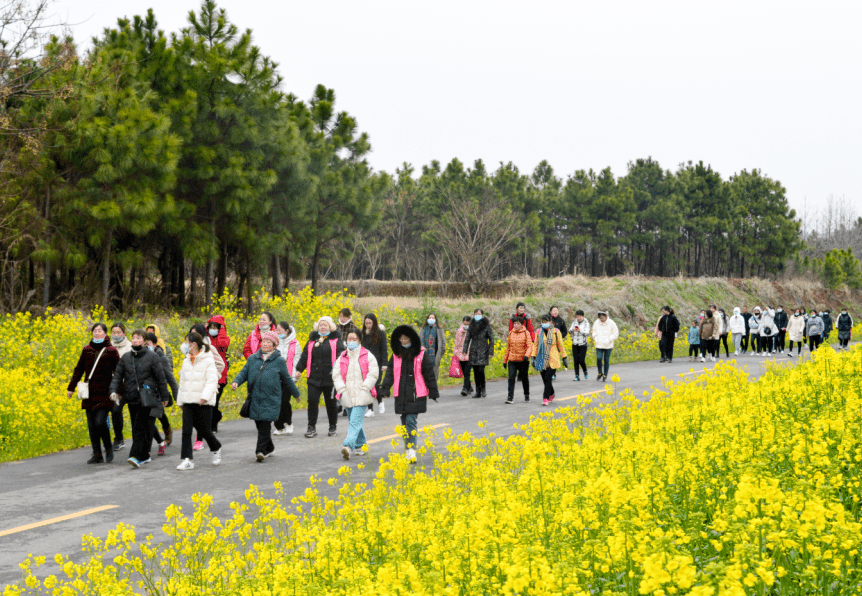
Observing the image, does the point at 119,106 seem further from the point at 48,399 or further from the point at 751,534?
the point at 751,534

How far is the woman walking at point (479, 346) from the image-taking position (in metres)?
14.9

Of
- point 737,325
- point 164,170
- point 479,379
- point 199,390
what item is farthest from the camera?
point 737,325

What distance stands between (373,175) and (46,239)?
1430cm

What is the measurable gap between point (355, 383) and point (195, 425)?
211 centimetres

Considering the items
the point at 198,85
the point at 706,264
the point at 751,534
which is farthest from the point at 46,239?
the point at 706,264

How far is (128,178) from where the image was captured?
19219 mm

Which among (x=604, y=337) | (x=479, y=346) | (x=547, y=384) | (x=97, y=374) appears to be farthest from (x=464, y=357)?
(x=97, y=374)

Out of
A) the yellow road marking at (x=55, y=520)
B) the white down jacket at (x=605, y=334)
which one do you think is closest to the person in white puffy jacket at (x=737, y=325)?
the white down jacket at (x=605, y=334)

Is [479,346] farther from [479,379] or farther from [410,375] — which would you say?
[410,375]

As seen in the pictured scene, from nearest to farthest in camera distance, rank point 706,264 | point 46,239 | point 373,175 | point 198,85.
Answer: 1. point 46,239
2. point 198,85
3. point 373,175
4. point 706,264

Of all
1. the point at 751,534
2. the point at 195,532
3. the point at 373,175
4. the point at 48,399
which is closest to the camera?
the point at 751,534

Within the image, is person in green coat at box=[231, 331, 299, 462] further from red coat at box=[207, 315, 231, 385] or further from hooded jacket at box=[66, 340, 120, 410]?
red coat at box=[207, 315, 231, 385]

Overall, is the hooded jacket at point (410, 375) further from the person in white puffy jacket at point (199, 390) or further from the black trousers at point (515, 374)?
the black trousers at point (515, 374)

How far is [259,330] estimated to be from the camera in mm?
11930
